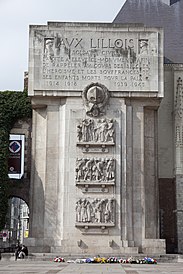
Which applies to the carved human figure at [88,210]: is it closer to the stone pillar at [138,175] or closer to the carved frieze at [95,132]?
the stone pillar at [138,175]

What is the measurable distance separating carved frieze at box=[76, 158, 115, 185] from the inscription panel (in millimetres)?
4257

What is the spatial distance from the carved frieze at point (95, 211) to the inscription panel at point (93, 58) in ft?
21.4

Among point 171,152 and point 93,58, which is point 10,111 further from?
point 171,152

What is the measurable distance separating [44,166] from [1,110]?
230 inches

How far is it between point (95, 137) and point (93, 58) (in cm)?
475

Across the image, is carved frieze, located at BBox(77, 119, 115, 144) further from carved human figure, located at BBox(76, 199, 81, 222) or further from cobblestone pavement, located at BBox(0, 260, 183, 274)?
cobblestone pavement, located at BBox(0, 260, 183, 274)

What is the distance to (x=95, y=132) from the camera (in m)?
30.0

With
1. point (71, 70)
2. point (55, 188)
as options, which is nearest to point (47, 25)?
point (71, 70)

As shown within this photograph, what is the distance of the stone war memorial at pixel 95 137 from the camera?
94.9ft

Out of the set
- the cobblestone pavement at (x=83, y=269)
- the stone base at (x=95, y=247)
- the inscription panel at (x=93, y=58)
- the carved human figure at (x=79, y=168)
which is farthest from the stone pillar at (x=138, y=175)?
the cobblestone pavement at (x=83, y=269)

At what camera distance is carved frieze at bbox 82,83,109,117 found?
98.5 feet

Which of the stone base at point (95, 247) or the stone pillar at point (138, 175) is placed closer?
the stone base at point (95, 247)

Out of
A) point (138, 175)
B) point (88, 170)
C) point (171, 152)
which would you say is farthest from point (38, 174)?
point (171, 152)

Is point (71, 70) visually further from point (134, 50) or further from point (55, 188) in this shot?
point (55, 188)
